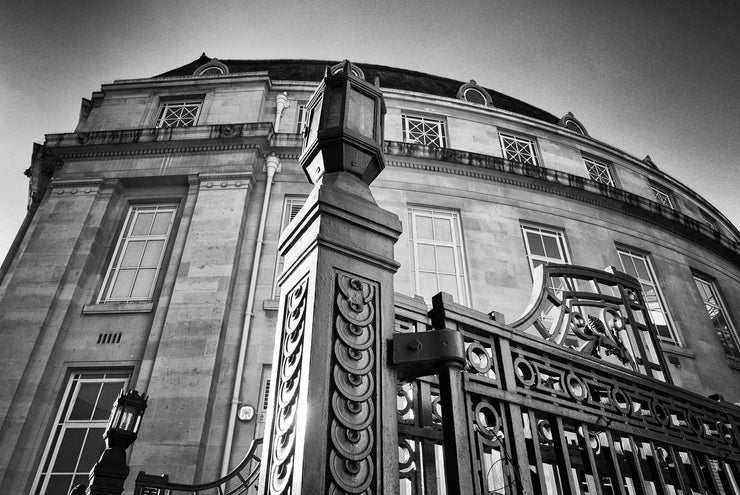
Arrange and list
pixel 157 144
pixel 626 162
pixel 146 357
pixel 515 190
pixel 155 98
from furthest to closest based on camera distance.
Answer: pixel 626 162
pixel 155 98
pixel 515 190
pixel 157 144
pixel 146 357

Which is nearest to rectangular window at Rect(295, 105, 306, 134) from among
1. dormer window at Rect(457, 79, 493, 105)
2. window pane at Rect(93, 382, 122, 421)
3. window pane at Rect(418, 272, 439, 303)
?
window pane at Rect(418, 272, 439, 303)

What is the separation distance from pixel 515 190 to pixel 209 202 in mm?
8456

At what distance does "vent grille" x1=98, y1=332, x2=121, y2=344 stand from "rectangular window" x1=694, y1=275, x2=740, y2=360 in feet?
51.5

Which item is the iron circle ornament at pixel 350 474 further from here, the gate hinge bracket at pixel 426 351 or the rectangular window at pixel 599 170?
the rectangular window at pixel 599 170

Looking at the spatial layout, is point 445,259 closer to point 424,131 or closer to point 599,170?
point 424,131

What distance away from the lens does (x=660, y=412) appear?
9.85 feet

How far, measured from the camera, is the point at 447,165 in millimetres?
12320

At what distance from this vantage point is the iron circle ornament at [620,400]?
2745 mm

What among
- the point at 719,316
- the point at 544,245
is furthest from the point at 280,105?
the point at 719,316

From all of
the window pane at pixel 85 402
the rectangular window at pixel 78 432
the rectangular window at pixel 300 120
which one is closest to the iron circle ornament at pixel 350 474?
the rectangular window at pixel 78 432

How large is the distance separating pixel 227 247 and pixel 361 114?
7962mm

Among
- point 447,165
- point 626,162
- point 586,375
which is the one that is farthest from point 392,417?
point 626,162

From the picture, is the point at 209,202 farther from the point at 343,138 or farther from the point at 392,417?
the point at 392,417

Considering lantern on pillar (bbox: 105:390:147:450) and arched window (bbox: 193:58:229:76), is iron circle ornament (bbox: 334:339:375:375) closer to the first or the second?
lantern on pillar (bbox: 105:390:147:450)
